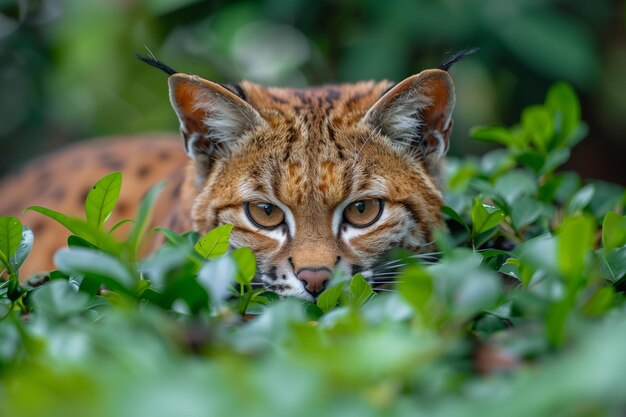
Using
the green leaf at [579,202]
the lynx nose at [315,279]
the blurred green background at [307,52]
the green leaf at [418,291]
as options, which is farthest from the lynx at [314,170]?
the blurred green background at [307,52]

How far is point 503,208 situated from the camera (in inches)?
102

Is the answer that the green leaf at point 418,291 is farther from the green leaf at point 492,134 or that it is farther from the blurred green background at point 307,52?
the blurred green background at point 307,52

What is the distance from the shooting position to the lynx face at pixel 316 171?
3.21 m

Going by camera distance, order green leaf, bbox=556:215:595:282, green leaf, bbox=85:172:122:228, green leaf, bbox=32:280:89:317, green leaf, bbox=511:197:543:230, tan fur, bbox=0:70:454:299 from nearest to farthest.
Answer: green leaf, bbox=556:215:595:282 → green leaf, bbox=32:280:89:317 → green leaf, bbox=85:172:122:228 → green leaf, bbox=511:197:543:230 → tan fur, bbox=0:70:454:299

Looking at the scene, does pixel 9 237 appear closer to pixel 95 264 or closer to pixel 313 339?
pixel 95 264

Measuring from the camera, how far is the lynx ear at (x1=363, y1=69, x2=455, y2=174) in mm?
3307

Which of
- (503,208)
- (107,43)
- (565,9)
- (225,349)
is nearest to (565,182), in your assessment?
(503,208)

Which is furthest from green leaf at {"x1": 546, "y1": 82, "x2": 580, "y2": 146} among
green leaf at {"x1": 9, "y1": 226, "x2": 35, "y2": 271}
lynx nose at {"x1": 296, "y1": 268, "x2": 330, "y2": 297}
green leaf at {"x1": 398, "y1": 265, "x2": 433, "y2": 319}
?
green leaf at {"x1": 9, "y1": 226, "x2": 35, "y2": 271}

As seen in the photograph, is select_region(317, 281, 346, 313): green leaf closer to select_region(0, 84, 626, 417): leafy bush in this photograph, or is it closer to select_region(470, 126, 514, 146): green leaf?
select_region(0, 84, 626, 417): leafy bush

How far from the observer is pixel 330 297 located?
6.82 ft

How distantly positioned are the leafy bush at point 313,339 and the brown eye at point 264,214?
1.04 m

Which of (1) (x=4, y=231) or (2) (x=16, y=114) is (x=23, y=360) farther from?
(2) (x=16, y=114)

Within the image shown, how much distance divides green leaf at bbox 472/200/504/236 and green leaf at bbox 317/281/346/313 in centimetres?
58

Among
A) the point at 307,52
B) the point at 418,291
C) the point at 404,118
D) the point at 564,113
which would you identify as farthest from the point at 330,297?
the point at 307,52
